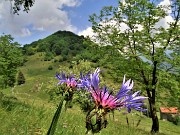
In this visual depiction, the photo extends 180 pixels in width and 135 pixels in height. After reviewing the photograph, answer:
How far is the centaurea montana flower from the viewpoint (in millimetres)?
1589

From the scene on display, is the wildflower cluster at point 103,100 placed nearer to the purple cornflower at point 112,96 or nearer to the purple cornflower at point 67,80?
the purple cornflower at point 112,96

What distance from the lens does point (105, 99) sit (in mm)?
1731

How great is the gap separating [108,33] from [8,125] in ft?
71.6

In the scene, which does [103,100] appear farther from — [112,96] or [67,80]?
[67,80]

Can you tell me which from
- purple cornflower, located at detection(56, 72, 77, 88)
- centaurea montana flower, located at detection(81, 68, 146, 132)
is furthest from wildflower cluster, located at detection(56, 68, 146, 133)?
purple cornflower, located at detection(56, 72, 77, 88)

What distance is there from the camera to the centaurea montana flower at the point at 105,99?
5.21ft

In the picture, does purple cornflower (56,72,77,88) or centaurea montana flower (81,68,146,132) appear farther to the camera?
purple cornflower (56,72,77,88)

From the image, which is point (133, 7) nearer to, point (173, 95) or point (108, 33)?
point (108, 33)

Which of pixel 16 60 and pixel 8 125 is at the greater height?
pixel 16 60

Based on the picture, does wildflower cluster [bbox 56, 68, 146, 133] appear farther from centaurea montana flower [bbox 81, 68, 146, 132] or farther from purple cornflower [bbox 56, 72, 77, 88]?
purple cornflower [bbox 56, 72, 77, 88]

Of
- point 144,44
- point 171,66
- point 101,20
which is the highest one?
point 101,20

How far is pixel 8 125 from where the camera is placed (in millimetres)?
4652

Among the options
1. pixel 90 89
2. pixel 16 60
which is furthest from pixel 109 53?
pixel 90 89

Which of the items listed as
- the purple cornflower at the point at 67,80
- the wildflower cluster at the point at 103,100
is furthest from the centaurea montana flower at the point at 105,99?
the purple cornflower at the point at 67,80
